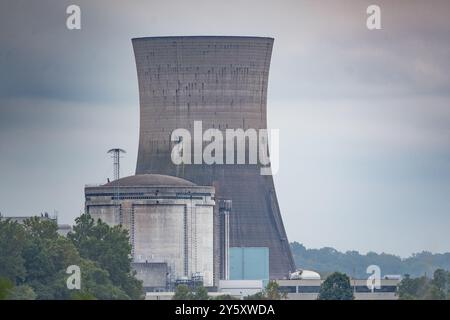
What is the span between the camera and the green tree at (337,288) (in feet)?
274

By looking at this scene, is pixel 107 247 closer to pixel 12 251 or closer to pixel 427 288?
pixel 12 251

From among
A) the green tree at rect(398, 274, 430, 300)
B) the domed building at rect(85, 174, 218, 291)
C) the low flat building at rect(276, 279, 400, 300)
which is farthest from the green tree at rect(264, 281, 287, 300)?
the domed building at rect(85, 174, 218, 291)

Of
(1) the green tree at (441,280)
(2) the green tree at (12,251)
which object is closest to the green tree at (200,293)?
(2) the green tree at (12,251)

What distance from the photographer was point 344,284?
85.0m

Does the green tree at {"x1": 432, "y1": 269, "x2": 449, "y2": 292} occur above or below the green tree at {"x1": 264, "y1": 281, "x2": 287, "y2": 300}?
above

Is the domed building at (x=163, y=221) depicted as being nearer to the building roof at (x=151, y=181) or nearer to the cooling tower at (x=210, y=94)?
the building roof at (x=151, y=181)

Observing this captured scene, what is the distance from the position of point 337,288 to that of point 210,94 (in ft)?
37.3

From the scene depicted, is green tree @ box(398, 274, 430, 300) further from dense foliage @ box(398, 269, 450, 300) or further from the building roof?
the building roof

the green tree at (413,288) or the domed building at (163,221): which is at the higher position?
the domed building at (163,221)

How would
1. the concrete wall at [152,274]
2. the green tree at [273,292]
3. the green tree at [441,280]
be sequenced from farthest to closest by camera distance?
the concrete wall at [152,274] < the green tree at [441,280] < the green tree at [273,292]

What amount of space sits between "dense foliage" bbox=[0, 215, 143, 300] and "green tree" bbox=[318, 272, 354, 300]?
22.4ft

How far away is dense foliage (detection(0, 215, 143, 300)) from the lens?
240 ft

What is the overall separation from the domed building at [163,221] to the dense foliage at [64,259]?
52.7 inches

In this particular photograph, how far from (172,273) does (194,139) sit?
5.75m
